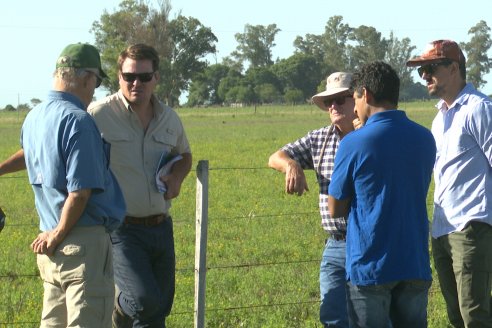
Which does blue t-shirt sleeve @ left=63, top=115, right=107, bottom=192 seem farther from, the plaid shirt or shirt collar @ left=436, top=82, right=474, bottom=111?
shirt collar @ left=436, top=82, right=474, bottom=111

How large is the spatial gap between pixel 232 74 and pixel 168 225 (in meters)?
128

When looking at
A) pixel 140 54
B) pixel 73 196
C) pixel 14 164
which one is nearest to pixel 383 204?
pixel 73 196

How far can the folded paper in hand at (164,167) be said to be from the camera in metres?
5.94

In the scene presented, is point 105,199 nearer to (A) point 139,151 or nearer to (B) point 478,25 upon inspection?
(A) point 139,151

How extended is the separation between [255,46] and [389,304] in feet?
487

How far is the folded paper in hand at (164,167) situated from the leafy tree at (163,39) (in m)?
83.9

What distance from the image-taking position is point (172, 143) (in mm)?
6148

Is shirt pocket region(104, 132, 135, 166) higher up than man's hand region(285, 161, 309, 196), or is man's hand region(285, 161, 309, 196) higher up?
shirt pocket region(104, 132, 135, 166)

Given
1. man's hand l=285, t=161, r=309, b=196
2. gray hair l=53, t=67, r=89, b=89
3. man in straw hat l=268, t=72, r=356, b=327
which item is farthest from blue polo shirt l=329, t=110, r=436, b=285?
gray hair l=53, t=67, r=89, b=89

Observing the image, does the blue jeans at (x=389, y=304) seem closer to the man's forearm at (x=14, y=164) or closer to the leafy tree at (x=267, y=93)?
the man's forearm at (x=14, y=164)

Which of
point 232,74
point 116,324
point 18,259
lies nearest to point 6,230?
point 18,259

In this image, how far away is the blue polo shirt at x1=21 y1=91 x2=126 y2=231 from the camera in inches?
191

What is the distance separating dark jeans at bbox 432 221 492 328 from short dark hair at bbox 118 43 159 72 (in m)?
2.14

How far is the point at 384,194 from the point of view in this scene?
4777mm
